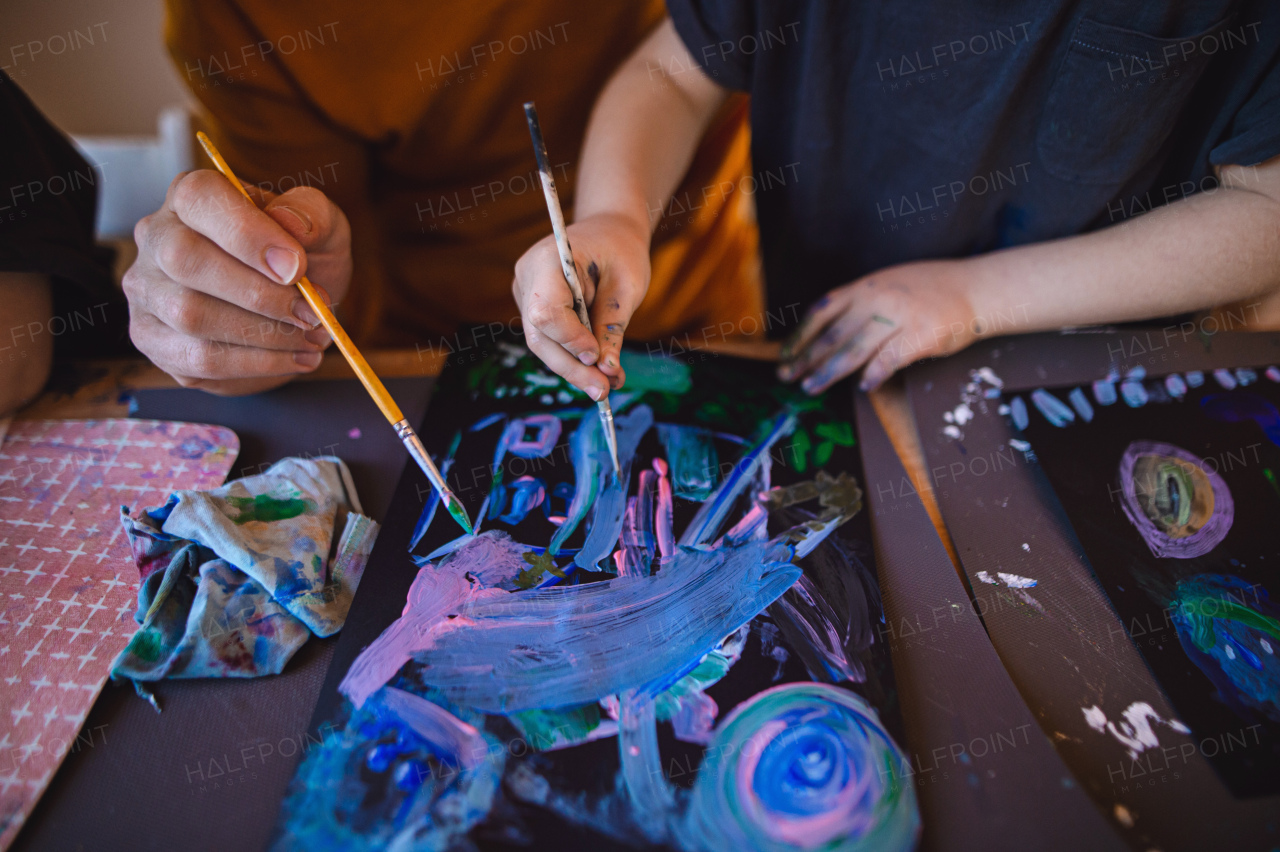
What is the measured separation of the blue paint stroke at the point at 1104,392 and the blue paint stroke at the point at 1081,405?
1 centimetres

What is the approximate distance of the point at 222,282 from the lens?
693 mm

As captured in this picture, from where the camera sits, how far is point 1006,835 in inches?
20.7

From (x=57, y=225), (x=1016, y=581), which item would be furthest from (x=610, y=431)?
(x=57, y=225)

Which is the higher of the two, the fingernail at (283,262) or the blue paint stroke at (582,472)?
the fingernail at (283,262)

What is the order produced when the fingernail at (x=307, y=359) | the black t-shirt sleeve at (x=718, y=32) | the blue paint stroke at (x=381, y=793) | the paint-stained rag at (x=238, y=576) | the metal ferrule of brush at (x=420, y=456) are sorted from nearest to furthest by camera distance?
the blue paint stroke at (x=381, y=793) → the paint-stained rag at (x=238, y=576) → the metal ferrule of brush at (x=420, y=456) → the fingernail at (x=307, y=359) → the black t-shirt sleeve at (x=718, y=32)

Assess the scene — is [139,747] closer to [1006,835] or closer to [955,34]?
[1006,835]

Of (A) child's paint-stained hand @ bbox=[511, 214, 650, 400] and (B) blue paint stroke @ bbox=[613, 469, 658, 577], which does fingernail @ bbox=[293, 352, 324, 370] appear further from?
(B) blue paint stroke @ bbox=[613, 469, 658, 577]

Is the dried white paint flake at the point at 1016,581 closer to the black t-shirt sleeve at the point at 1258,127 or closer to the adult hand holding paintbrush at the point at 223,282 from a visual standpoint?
the black t-shirt sleeve at the point at 1258,127

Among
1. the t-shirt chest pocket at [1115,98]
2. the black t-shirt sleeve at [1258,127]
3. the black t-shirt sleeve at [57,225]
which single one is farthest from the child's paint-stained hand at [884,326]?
the black t-shirt sleeve at [57,225]

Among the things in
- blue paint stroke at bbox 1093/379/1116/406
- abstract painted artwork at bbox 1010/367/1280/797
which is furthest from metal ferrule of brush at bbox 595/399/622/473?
blue paint stroke at bbox 1093/379/1116/406

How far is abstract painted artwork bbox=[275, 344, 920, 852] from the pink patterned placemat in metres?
0.22

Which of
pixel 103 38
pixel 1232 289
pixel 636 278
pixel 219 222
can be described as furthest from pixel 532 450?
pixel 103 38

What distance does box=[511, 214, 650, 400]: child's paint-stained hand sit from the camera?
0.69m

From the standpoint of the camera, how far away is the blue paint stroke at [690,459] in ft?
2.46
